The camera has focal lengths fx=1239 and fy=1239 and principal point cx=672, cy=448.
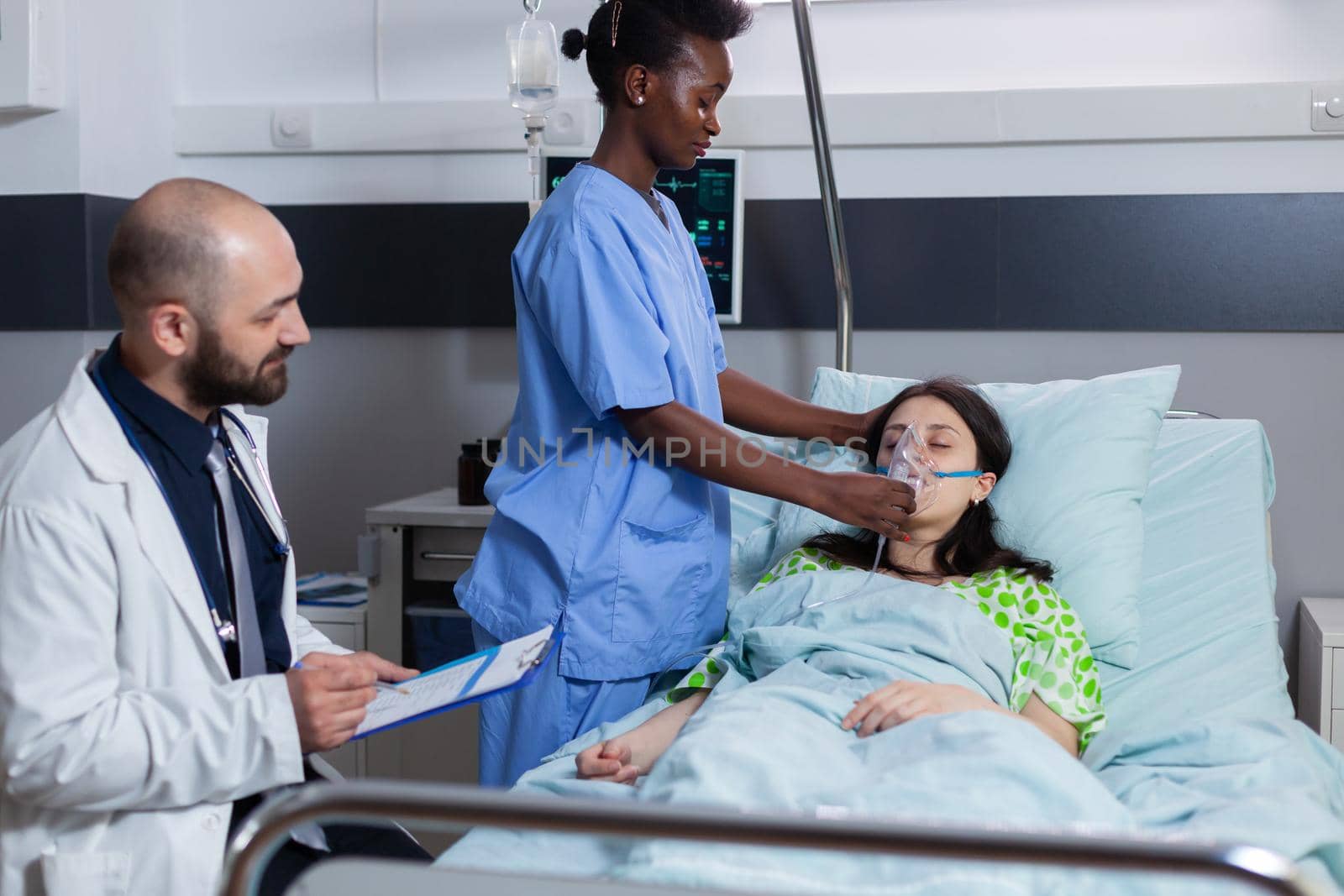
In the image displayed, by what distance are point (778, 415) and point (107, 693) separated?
1.36 metres

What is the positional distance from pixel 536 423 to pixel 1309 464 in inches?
74.0

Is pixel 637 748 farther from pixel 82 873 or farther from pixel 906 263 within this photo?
pixel 906 263

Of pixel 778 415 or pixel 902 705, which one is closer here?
pixel 902 705

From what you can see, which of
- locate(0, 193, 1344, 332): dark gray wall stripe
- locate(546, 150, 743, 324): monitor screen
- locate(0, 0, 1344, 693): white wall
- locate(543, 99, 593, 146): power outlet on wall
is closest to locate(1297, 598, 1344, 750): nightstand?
locate(0, 0, 1344, 693): white wall

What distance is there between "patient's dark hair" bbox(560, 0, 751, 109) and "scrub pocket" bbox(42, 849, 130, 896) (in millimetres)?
1287

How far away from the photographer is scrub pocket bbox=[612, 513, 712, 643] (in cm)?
189

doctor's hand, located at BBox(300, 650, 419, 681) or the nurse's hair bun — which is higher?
the nurse's hair bun

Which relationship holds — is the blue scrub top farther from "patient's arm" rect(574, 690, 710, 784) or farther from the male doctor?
the male doctor

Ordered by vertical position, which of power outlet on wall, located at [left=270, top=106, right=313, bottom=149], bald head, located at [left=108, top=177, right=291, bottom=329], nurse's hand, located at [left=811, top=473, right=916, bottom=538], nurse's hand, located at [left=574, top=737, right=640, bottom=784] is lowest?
nurse's hand, located at [left=574, top=737, right=640, bottom=784]

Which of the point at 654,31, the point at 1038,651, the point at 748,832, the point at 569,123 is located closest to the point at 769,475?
the point at 1038,651

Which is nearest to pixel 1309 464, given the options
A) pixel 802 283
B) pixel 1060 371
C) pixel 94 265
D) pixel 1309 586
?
pixel 1309 586

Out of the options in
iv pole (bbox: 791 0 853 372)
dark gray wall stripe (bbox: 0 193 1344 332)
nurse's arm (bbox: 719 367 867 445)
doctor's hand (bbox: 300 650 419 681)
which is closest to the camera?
doctor's hand (bbox: 300 650 419 681)

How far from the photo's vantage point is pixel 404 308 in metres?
3.25

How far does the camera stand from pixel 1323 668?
7.75 feet
